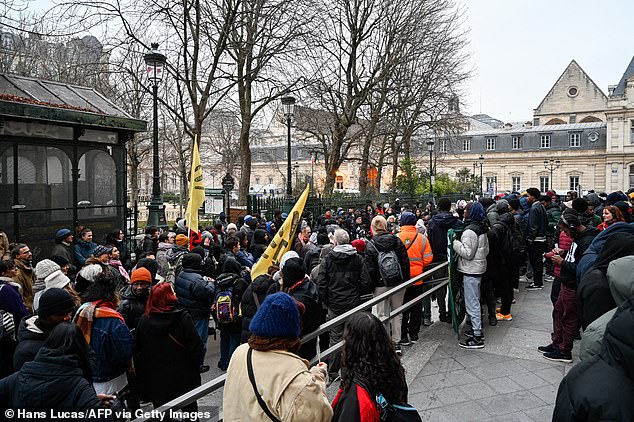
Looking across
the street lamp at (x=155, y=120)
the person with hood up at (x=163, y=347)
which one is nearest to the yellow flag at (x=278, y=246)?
the person with hood up at (x=163, y=347)

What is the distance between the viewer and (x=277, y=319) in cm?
262

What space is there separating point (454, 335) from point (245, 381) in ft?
17.0

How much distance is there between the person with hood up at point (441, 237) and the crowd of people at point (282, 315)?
0.02m

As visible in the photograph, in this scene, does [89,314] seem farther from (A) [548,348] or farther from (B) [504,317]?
(B) [504,317]

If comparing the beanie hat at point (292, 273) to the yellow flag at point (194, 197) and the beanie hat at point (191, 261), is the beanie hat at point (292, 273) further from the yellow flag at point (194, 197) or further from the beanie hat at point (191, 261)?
the yellow flag at point (194, 197)

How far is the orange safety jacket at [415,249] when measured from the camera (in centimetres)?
723

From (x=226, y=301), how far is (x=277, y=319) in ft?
12.7

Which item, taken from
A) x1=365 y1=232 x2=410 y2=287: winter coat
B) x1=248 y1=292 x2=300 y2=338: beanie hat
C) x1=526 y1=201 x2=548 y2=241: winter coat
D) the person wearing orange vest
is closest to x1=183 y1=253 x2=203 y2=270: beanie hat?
x1=365 y1=232 x2=410 y2=287: winter coat

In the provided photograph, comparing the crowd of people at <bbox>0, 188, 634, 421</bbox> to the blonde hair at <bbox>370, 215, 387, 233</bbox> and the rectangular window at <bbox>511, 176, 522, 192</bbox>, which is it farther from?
the rectangular window at <bbox>511, 176, 522, 192</bbox>

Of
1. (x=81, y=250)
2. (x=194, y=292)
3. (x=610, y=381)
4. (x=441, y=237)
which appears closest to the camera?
(x=610, y=381)

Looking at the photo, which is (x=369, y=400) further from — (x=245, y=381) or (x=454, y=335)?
(x=454, y=335)

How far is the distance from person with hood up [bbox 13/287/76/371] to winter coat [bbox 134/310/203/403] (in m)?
0.92

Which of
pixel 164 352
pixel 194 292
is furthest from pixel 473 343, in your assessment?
pixel 164 352

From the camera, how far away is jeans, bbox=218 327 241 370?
6.36 m
